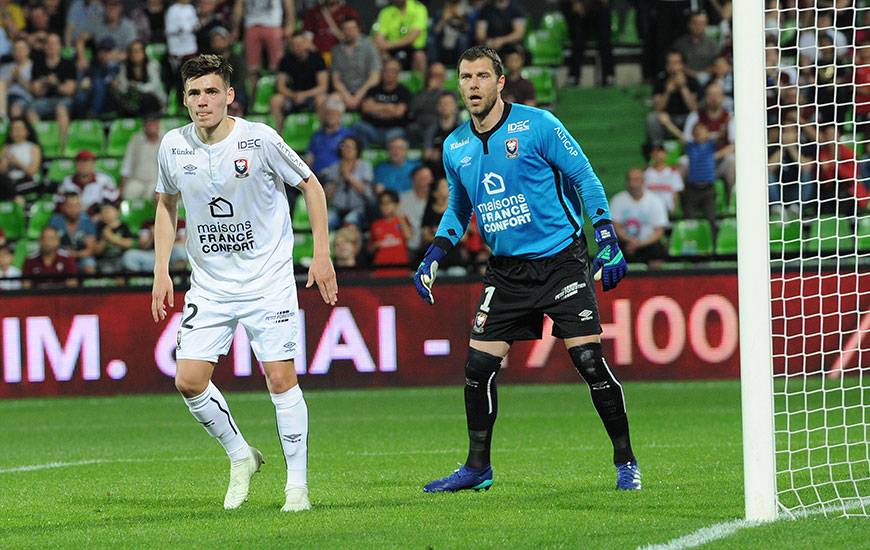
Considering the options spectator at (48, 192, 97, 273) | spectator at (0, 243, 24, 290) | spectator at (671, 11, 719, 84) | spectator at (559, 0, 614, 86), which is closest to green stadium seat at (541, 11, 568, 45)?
spectator at (559, 0, 614, 86)

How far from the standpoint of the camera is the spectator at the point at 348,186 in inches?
672

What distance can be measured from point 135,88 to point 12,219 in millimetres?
2696

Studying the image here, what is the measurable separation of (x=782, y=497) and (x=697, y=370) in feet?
25.5

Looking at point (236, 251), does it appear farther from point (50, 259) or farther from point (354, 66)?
point (354, 66)

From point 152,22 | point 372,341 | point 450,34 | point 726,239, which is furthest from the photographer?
point 152,22

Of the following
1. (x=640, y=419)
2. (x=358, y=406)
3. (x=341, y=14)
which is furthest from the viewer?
(x=341, y=14)

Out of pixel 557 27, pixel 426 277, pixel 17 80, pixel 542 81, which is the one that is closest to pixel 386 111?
pixel 542 81

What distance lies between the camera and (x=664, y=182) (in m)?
17.3

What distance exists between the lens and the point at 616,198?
16734mm

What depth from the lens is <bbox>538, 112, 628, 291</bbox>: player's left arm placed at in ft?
24.3

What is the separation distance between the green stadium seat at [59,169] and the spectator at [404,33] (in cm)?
437

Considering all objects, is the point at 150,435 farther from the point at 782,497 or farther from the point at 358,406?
the point at 782,497

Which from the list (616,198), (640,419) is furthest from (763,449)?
(616,198)

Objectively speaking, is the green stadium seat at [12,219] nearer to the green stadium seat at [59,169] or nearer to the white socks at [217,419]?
the green stadium seat at [59,169]
